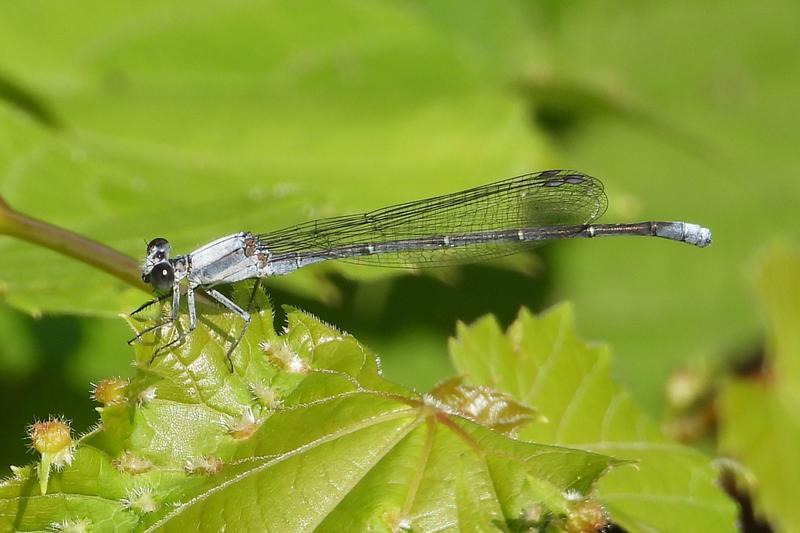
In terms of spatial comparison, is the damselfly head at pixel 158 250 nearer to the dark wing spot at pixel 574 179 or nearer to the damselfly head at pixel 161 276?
the damselfly head at pixel 161 276

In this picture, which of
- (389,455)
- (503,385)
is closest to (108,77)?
(503,385)

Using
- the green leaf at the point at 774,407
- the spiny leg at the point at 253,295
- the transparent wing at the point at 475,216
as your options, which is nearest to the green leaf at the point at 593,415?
the spiny leg at the point at 253,295

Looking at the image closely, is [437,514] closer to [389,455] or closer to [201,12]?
[389,455]

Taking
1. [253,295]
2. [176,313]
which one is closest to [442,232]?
[253,295]

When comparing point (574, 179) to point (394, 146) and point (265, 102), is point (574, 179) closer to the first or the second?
point (394, 146)

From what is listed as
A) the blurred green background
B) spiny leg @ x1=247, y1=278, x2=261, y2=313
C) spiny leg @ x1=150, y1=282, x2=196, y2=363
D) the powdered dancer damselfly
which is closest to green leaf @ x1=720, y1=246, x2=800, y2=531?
the blurred green background

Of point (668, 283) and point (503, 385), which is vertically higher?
point (668, 283)

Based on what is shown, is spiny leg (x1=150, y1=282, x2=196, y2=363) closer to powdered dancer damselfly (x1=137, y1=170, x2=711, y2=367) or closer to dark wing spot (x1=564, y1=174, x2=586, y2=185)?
powdered dancer damselfly (x1=137, y1=170, x2=711, y2=367)
